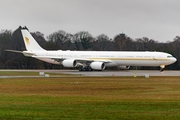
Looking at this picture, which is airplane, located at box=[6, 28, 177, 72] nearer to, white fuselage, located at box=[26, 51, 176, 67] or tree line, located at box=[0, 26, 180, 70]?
white fuselage, located at box=[26, 51, 176, 67]

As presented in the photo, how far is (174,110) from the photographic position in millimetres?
19125

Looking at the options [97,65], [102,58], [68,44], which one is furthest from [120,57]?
[68,44]

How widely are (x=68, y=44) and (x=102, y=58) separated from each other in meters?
→ 73.5

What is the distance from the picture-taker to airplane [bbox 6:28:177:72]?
6681cm

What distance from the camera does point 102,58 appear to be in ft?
235

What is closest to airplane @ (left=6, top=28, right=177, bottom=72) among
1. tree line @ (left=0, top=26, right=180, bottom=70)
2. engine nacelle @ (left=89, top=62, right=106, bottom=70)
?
engine nacelle @ (left=89, top=62, right=106, bottom=70)

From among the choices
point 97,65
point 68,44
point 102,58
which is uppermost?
point 68,44

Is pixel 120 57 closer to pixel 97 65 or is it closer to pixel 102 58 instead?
pixel 102 58

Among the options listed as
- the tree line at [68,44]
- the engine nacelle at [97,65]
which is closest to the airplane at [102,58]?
the engine nacelle at [97,65]

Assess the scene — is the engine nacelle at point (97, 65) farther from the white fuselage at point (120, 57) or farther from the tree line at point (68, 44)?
the tree line at point (68, 44)

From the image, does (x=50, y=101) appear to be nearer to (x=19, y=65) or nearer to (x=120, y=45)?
(x=19, y=65)

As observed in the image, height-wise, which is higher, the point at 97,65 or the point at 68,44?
the point at 68,44

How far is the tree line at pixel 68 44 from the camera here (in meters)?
98.9

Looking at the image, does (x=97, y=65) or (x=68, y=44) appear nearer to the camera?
(x=97, y=65)
